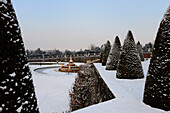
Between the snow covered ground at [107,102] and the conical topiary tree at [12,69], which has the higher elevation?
the conical topiary tree at [12,69]

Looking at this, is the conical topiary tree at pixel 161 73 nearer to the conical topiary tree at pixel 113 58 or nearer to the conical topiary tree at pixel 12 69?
the conical topiary tree at pixel 12 69

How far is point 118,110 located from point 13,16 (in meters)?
4.07

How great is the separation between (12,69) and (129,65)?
7805 mm

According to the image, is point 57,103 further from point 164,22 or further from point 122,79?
point 164,22

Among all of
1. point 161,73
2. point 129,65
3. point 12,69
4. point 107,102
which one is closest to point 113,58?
point 129,65

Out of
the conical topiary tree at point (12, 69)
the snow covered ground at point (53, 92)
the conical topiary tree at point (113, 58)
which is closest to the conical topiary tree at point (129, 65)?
the conical topiary tree at point (113, 58)

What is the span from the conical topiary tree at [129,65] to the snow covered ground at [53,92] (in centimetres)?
491

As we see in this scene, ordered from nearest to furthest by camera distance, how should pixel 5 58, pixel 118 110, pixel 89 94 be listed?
1. pixel 5 58
2. pixel 118 110
3. pixel 89 94

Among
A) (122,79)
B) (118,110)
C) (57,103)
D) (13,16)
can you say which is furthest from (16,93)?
(57,103)

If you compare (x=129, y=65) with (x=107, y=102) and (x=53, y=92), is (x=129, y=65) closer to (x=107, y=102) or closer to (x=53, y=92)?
(x=107, y=102)

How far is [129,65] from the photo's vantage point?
28.3 feet

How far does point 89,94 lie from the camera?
8406 mm

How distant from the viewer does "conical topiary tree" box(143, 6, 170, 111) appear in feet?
14.4

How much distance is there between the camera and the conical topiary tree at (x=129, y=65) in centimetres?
861
